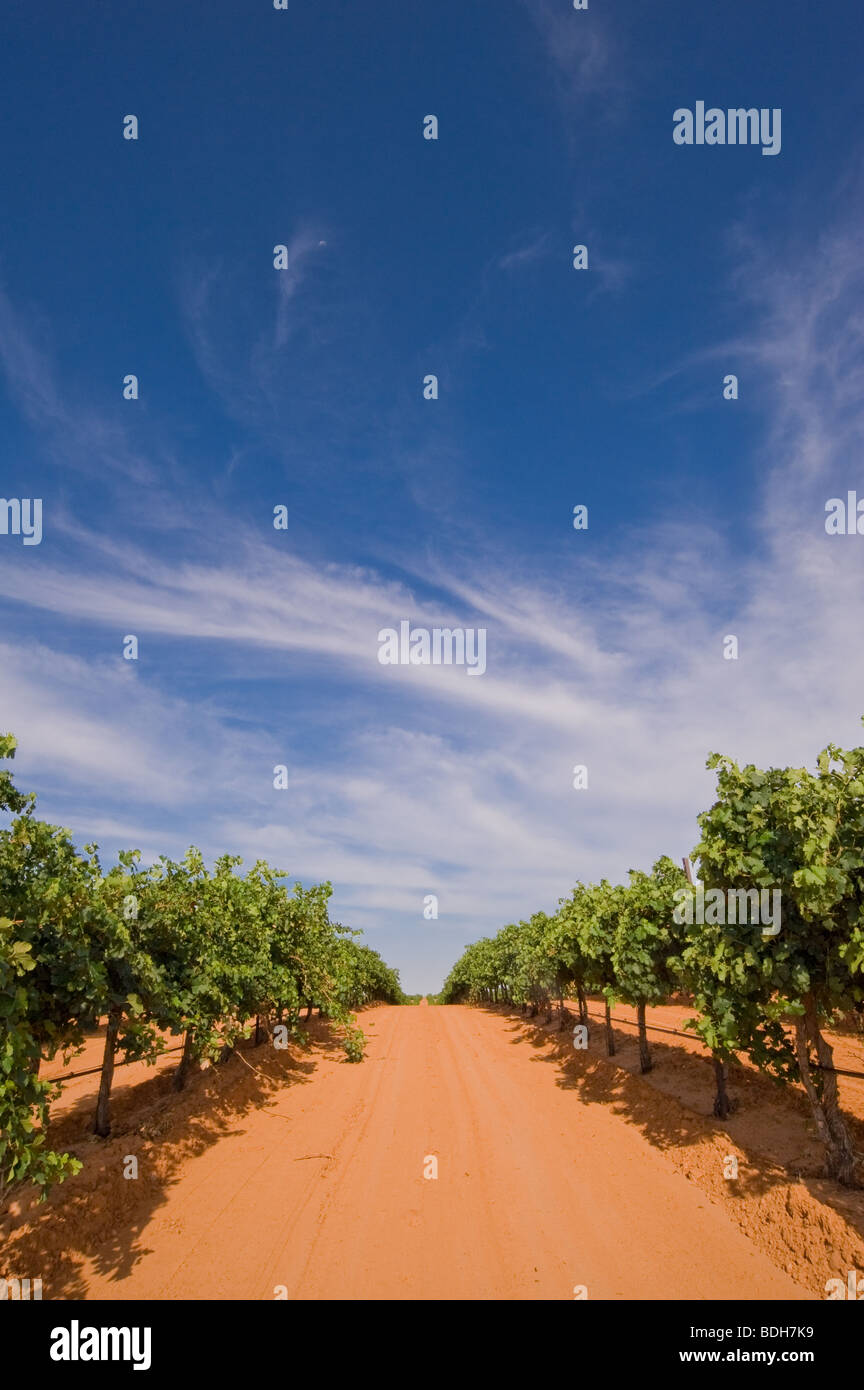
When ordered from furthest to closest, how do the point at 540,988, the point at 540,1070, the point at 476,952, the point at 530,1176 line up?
the point at 476,952
the point at 540,988
the point at 540,1070
the point at 530,1176

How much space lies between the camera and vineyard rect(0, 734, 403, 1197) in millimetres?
6863

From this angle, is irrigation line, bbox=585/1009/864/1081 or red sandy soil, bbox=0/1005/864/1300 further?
irrigation line, bbox=585/1009/864/1081

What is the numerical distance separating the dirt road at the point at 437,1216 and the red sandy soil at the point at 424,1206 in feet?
0.15

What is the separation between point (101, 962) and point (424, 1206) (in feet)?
26.5

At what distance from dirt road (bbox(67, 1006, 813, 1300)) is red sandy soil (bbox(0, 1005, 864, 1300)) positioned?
5 centimetres

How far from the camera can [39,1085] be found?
683 cm

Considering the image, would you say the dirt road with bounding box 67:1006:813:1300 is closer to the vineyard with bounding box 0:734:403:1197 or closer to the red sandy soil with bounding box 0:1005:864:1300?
the red sandy soil with bounding box 0:1005:864:1300

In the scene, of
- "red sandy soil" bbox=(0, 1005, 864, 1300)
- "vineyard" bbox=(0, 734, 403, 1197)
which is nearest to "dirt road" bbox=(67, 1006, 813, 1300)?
"red sandy soil" bbox=(0, 1005, 864, 1300)

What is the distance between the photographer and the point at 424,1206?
479 inches

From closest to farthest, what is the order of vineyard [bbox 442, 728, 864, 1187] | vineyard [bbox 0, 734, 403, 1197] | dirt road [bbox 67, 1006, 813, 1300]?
vineyard [bbox 0, 734, 403, 1197] → dirt road [bbox 67, 1006, 813, 1300] → vineyard [bbox 442, 728, 864, 1187]

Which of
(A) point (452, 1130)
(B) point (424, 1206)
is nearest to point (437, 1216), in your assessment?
(B) point (424, 1206)
